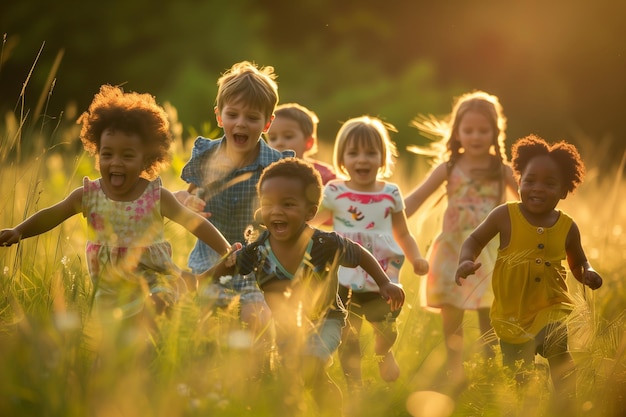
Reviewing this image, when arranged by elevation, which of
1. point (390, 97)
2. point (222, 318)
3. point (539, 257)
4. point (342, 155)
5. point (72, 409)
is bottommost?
point (72, 409)

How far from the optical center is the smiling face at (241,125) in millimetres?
4812

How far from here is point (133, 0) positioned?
21.6m

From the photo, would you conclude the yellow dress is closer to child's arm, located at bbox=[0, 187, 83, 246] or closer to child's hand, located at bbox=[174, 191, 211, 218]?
child's hand, located at bbox=[174, 191, 211, 218]

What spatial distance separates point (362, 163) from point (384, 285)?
1376 millimetres

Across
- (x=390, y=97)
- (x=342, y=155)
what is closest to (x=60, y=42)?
(x=390, y=97)

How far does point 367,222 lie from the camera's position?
514 centimetres

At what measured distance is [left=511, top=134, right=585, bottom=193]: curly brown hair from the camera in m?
4.31

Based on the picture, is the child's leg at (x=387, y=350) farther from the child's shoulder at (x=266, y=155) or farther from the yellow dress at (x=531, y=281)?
the child's shoulder at (x=266, y=155)

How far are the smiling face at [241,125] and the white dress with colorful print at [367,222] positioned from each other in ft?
2.00

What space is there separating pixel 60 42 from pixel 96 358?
1859 centimetres

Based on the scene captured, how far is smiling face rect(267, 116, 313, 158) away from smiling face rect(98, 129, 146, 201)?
2.08 metres

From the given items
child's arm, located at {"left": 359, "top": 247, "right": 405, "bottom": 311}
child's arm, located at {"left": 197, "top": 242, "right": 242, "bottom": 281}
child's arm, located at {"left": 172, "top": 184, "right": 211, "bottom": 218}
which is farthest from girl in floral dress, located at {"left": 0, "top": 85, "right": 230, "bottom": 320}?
child's arm, located at {"left": 359, "top": 247, "right": 405, "bottom": 311}

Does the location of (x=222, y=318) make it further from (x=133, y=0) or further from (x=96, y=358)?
(x=133, y=0)

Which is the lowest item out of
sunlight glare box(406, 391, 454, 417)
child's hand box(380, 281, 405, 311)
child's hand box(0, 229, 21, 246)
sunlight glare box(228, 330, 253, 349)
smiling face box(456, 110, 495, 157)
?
sunlight glare box(406, 391, 454, 417)
